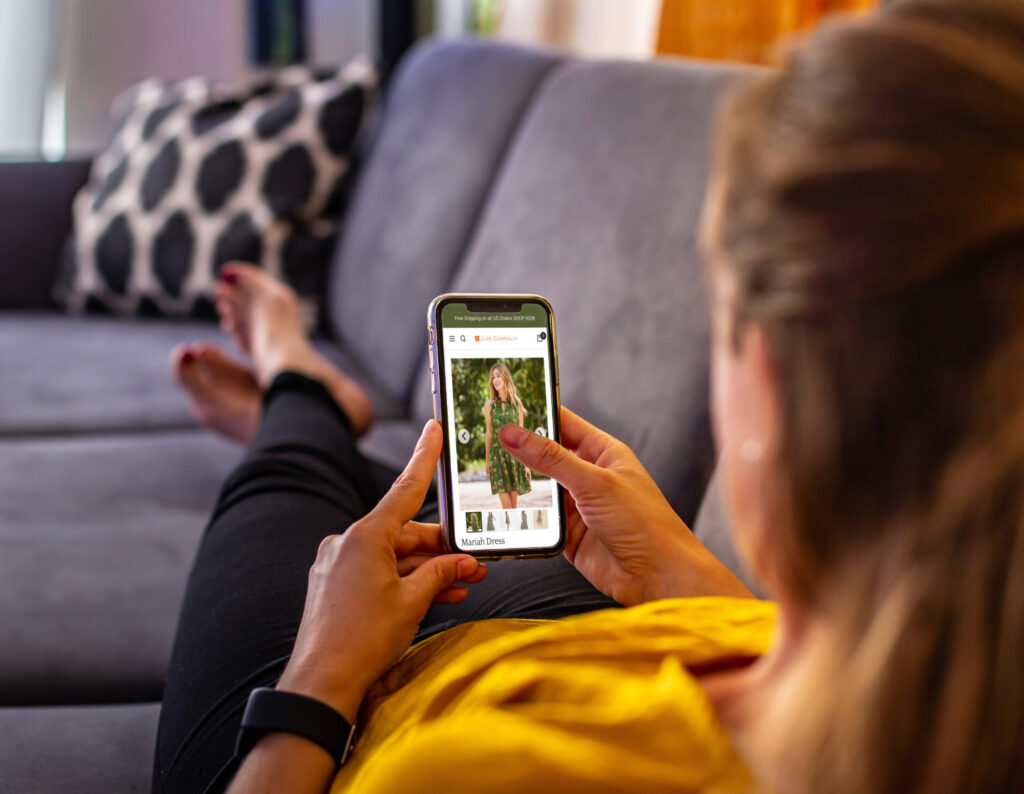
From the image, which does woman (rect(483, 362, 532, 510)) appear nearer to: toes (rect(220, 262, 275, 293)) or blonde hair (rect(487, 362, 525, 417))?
blonde hair (rect(487, 362, 525, 417))

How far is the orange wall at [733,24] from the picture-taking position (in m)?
1.58

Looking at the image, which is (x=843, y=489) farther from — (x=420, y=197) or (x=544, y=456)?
(x=420, y=197)

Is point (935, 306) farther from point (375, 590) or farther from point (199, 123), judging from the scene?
point (199, 123)

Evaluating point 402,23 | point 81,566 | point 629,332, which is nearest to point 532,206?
point 629,332

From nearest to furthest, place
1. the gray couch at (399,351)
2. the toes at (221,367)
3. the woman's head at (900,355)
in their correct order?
the woman's head at (900,355) < the gray couch at (399,351) < the toes at (221,367)

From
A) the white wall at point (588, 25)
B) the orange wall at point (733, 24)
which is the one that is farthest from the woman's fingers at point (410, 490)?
the white wall at point (588, 25)

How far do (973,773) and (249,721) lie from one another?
35 centimetres

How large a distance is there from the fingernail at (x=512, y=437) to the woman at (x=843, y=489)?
0.11 metres

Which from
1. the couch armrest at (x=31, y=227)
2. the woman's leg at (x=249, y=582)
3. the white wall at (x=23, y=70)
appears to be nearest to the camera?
the woman's leg at (x=249, y=582)

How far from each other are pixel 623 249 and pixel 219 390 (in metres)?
0.62

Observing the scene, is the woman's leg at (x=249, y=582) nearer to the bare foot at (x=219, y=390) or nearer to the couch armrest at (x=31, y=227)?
the bare foot at (x=219, y=390)

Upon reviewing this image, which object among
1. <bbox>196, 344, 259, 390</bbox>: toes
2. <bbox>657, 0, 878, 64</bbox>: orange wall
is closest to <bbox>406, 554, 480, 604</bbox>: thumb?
<bbox>196, 344, 259, 390</bbox>: toes

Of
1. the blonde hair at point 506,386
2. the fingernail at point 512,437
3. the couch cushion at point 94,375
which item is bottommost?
the couch cushion at point 94,375

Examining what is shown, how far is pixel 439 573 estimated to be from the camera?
0.56m
